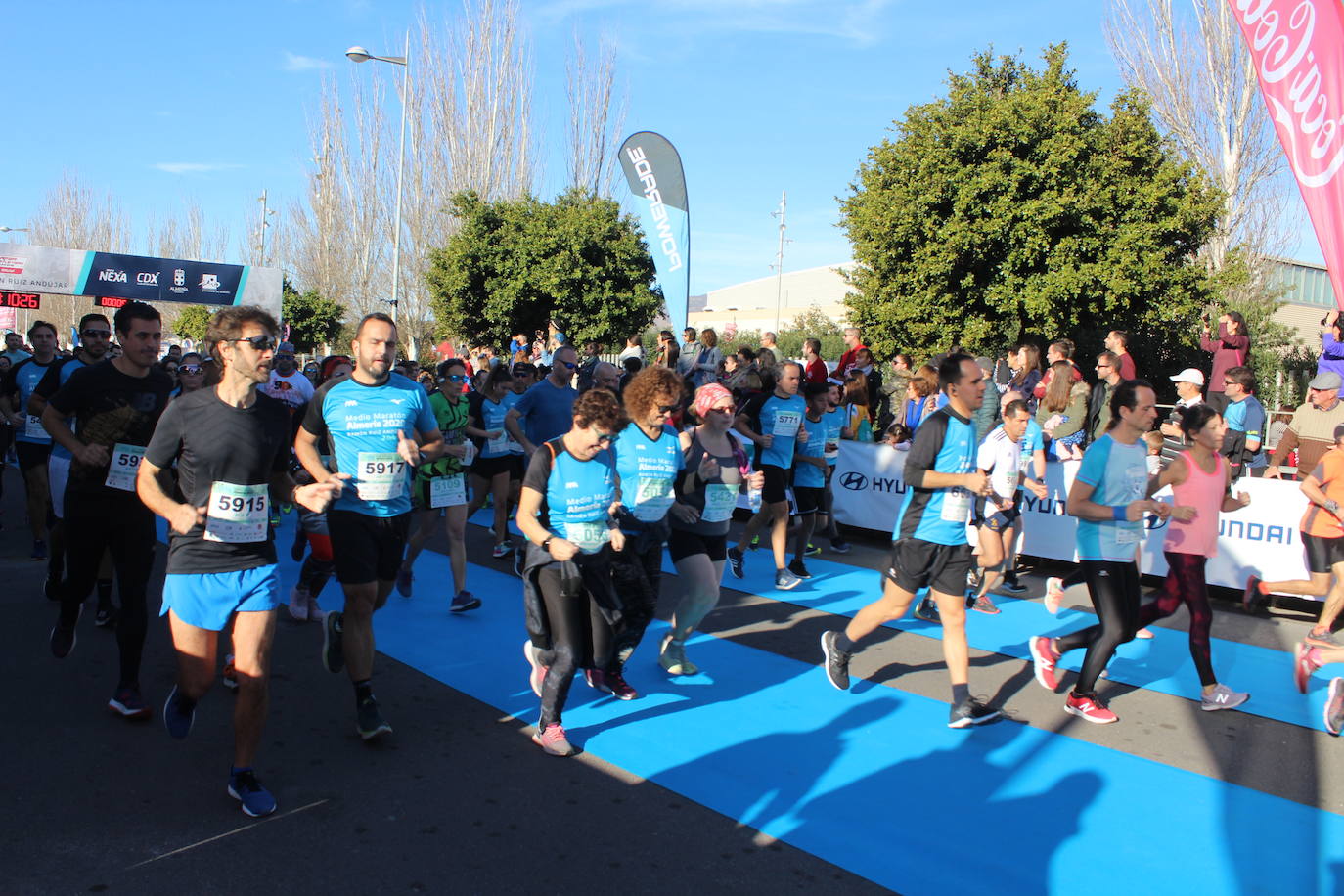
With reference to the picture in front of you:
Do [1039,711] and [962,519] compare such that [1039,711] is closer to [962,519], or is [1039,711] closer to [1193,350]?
[962,519]

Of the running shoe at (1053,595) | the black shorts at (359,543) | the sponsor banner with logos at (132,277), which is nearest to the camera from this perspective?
the black shorts at (359,543)

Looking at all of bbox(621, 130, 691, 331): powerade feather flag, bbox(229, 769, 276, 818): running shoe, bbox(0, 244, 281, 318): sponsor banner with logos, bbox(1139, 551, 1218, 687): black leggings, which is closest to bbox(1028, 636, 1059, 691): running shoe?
bbox(1139, 551, 1218, 687): black leggings

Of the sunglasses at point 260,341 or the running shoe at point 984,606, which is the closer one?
the sunglasses at point 260,341

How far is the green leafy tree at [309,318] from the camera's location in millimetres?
35625

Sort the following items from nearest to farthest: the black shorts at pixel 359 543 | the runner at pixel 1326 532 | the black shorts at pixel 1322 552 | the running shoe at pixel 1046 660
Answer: the black shorts at pixel 359 543 < the running shoe at pixel 1046 660 < the runner at pixel 1326 532 < the black shorts at pixel 1322 552

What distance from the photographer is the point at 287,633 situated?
645cm

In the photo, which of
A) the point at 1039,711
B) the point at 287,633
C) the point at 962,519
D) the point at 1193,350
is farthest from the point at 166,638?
the point at 1193,350

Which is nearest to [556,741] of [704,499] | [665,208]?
[704,499]

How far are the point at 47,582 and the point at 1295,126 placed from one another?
781 centimetres

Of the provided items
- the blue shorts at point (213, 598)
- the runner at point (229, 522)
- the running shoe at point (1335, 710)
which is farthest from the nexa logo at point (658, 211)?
A: the blue shorts at point (213, 598)

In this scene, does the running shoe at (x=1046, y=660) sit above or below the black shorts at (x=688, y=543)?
below

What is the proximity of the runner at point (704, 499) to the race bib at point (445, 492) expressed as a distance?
2.01 meters

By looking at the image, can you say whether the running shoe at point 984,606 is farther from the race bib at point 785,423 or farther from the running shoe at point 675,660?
the running shoe at point 675,660

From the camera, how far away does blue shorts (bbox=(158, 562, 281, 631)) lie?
3867mm
